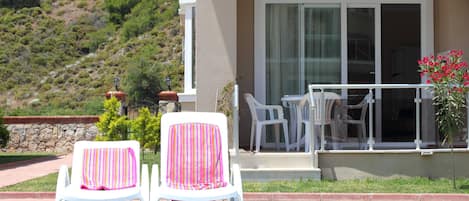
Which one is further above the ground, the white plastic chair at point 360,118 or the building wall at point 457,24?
the building wall at point 457,24

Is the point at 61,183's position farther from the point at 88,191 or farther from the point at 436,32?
the point at 436,32

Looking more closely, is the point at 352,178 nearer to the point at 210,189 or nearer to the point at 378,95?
the point at 378,95

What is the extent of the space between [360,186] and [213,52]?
2988 millimetres

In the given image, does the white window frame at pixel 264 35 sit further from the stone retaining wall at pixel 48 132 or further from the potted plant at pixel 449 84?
the stone retaining wall at pixel 48 132

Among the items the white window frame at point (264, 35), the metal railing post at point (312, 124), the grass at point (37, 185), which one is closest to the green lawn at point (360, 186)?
the grass at point (37, 185)

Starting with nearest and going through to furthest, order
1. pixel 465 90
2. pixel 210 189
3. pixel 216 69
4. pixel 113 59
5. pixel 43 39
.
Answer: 1. pixel 210 189
2. pixel 465 90
3. pixel 216 69
4. pixel 113 59
5. pixel 43 39

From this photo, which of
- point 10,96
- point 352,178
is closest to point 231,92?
point 352,178

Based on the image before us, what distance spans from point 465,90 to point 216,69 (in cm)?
359

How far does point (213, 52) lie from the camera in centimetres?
926

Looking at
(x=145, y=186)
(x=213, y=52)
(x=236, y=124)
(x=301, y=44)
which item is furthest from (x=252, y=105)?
(x=145, y=186)

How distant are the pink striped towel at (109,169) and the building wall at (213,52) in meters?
3.29

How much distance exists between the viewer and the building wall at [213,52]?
925 cm

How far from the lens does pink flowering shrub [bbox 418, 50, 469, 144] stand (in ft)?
26.0

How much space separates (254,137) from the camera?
30.4 feet
